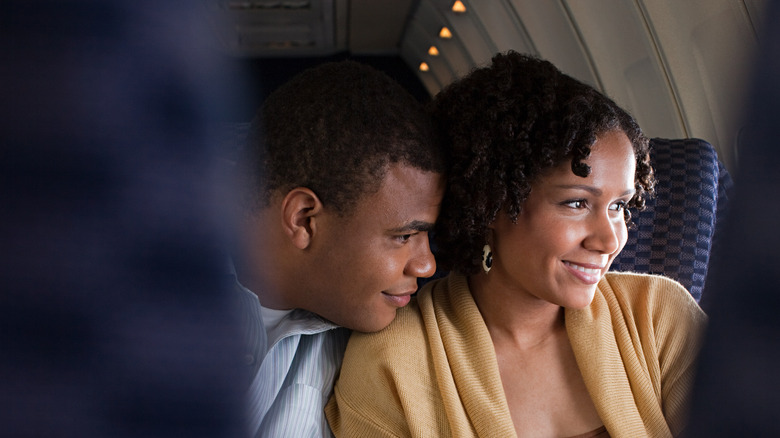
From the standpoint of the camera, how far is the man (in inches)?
54.4

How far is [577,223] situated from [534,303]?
0.25 meters

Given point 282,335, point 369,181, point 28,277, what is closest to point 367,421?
Result: point 282,335

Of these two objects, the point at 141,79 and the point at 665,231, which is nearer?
the point at 141,79

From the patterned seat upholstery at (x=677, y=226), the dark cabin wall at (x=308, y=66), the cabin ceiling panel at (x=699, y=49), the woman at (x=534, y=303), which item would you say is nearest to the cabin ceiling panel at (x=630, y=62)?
the cabin ceiling panel at (x=699, y=49)

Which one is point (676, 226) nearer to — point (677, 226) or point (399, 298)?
point (677, 226)

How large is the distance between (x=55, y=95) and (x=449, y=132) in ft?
4.35

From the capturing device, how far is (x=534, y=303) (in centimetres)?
164

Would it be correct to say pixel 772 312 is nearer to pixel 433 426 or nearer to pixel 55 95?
pixel 55 95

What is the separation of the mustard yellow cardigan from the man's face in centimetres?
11

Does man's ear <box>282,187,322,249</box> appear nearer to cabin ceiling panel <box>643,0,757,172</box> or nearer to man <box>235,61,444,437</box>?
man <box>235,61,444,437</box>

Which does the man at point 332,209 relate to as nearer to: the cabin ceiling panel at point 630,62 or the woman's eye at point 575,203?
the woman's eye at point 575,203

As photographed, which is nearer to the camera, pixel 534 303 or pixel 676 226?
pixel 534 303

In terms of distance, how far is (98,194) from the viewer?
0.28 meters

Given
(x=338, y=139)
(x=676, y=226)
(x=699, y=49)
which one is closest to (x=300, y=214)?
(x=338, y=139)
